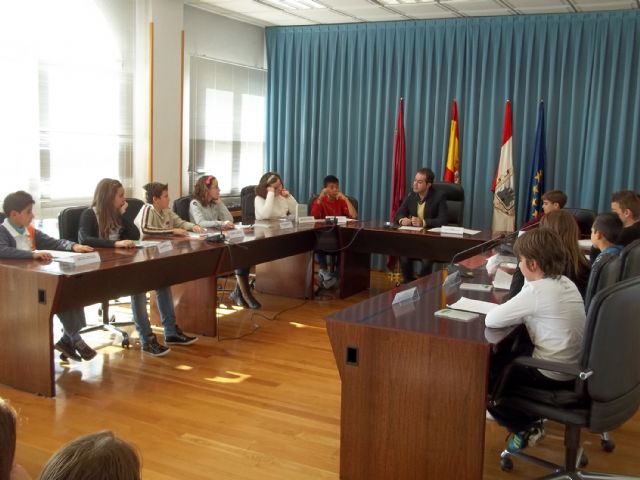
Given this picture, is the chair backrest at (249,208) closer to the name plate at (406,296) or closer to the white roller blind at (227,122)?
the white roller blind at (227,122)

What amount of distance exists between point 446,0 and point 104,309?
3.96 metres

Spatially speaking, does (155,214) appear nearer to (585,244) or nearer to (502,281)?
(502,281)

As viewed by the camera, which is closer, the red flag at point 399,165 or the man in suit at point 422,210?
the man in suit at point 422,210

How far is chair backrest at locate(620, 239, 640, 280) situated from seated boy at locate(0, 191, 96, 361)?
2.93 meters

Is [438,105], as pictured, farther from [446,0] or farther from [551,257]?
[551,257]

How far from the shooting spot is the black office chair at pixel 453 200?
20.5ft

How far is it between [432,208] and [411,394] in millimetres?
3745

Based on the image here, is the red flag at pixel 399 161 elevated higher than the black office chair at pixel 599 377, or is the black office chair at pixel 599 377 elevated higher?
the red flag at pixel 399 161

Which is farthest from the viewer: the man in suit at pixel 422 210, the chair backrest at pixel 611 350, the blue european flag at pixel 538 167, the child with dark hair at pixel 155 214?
the blue european flag at pixel 538 167

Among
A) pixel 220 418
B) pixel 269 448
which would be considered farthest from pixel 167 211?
pixel 269 448

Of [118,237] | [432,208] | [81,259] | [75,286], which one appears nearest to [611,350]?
[75,286]

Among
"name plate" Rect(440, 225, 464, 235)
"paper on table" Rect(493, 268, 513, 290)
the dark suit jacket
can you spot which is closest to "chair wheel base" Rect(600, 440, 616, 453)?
"paper on table" Rect(493, 268, 513, 290)

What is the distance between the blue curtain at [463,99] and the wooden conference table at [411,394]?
4.52 meters

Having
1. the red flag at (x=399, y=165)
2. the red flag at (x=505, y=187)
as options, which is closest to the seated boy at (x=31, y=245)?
the red flag at (x=399, y=165)
